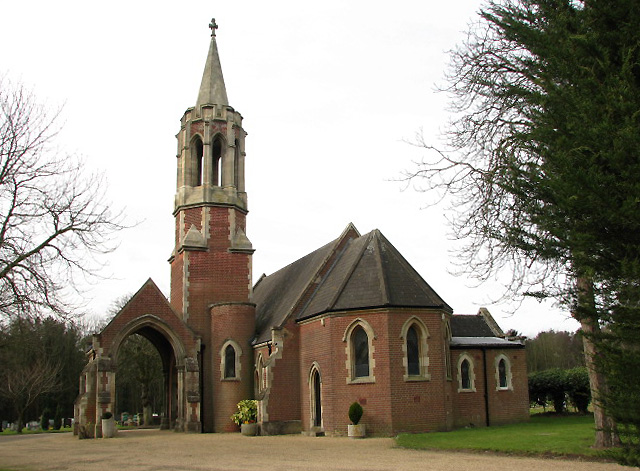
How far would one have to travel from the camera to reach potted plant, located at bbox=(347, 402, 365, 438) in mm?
22750

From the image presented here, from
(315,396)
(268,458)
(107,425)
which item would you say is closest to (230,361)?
(107,425)

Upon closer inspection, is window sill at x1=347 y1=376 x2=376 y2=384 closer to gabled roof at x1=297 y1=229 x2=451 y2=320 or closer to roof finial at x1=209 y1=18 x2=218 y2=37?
gabled roof at x1=297 y1=229 x2=451 y2=320

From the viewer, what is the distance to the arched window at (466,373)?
28156 millimetres

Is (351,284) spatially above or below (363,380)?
A: above

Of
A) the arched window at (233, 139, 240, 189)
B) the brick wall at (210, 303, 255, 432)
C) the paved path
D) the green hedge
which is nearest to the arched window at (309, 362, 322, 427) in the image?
the paved path

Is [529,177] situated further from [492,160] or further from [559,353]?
[559,353]

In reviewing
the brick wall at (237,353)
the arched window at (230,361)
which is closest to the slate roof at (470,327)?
the brick wall at (237,353)

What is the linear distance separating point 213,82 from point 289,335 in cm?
1684

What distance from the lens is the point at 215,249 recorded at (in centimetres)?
3375

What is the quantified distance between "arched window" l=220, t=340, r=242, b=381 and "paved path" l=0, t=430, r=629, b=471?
7.51 metres

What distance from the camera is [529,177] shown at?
9312 millimetres

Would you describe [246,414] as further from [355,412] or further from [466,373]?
[466,373]

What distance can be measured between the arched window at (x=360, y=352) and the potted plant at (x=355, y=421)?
1.68 meters

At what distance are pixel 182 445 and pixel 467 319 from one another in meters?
16.1
